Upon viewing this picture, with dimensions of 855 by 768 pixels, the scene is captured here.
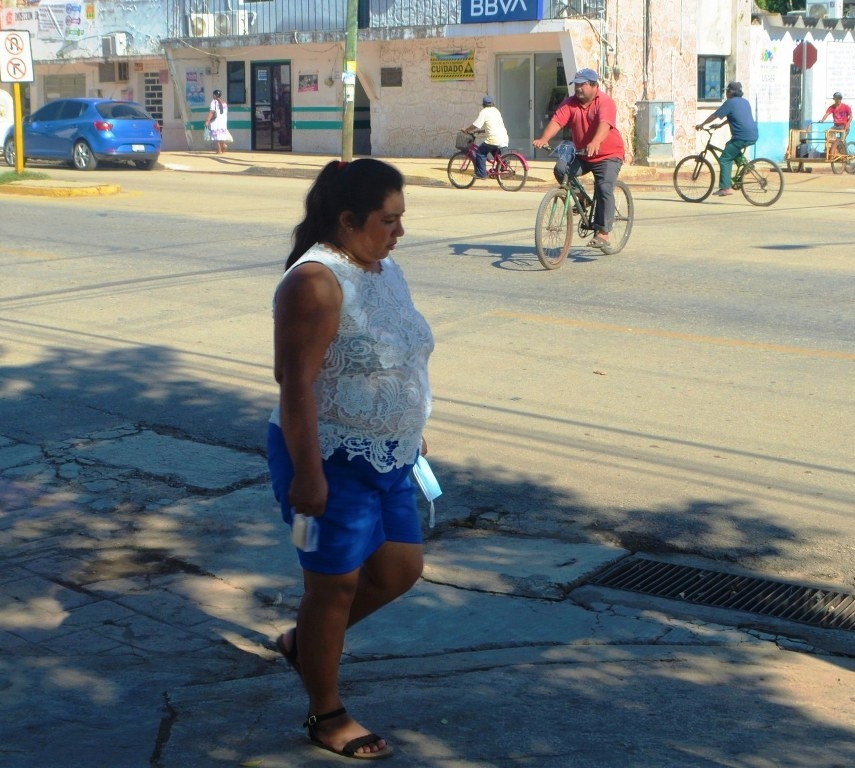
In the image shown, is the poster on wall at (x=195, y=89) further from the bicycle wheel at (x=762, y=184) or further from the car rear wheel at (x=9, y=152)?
the bicycle wheel at (x=762, y=184)

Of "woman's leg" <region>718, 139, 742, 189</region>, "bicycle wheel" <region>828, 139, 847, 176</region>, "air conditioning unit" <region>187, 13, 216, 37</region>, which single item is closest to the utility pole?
"woman's leg" <region>718, 139, 742, 189</region>

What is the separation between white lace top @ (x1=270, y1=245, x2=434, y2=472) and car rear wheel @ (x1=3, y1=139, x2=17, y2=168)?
94.5ft

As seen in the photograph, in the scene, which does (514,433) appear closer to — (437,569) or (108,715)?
(437,569)

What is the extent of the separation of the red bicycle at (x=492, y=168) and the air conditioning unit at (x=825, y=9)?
522 inches

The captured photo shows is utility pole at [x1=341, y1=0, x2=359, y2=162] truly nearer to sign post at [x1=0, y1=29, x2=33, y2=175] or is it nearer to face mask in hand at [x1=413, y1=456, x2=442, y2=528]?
sign post at [x1=0, y1=29, x2=33, y2=175]

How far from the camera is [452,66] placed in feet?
103

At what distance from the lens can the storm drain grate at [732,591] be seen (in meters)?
4.64

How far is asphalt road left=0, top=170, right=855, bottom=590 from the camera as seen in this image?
578 centimetres

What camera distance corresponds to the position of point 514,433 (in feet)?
22.6

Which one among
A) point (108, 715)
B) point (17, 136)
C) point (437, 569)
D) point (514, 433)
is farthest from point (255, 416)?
point (17, 136)

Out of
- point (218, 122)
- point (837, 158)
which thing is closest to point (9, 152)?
point (218, 122)

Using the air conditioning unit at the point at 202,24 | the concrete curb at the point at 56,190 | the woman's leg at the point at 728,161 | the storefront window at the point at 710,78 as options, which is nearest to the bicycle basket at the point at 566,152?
the woman's leg at the point at 728,161

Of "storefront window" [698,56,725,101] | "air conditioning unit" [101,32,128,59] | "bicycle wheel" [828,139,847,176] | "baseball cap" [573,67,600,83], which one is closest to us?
"baseball cap" [573,67,600,83]

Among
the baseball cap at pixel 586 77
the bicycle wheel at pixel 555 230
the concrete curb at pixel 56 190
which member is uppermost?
the baseball cap at pixel 586 77
